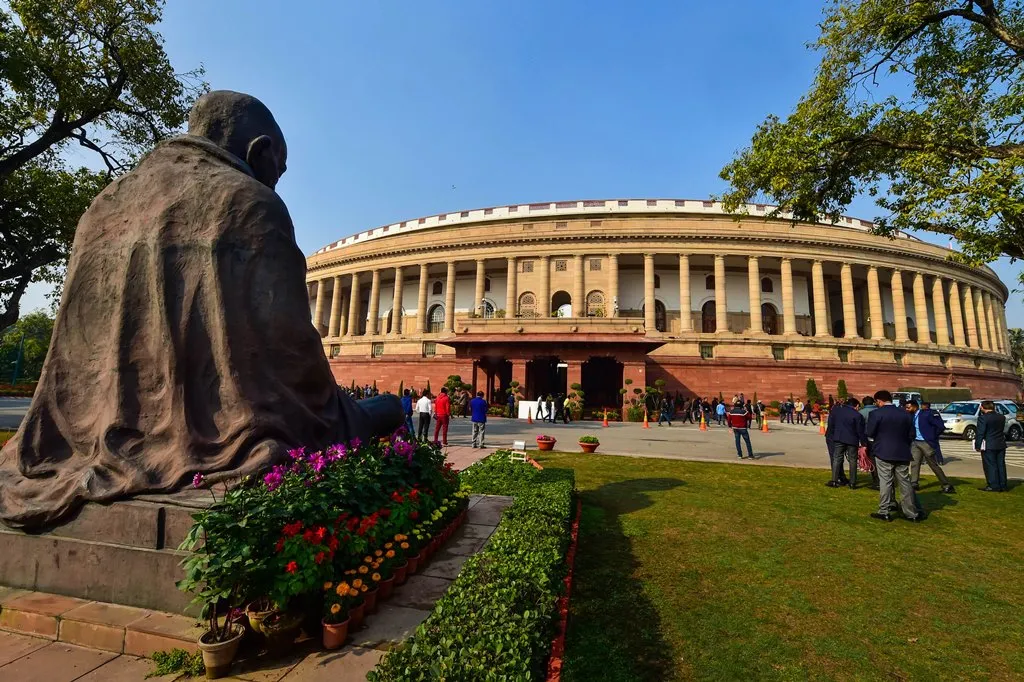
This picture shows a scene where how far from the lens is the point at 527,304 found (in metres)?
36.6

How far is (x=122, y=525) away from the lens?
2662 millimetres

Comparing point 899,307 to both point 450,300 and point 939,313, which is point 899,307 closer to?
point 939,313

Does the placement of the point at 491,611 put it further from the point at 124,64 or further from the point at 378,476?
the point at 124,64

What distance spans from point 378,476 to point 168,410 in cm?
143

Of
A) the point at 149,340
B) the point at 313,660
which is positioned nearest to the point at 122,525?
the point at 149,340

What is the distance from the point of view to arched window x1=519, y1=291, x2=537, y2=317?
119ft

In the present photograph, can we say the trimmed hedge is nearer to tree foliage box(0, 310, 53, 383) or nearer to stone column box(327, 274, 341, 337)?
stone column box(327, 274, 341, 337)

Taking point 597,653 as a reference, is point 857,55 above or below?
above

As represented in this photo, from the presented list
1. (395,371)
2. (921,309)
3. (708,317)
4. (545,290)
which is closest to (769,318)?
(708,317)

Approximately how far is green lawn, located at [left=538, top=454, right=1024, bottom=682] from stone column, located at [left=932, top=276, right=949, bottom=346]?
126 feet

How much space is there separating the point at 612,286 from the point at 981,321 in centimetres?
3429

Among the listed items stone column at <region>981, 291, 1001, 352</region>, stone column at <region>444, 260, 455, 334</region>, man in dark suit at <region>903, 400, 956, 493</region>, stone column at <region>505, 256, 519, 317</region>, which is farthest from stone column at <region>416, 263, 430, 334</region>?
stone column at <region>981, 291, 1001, 352</region>

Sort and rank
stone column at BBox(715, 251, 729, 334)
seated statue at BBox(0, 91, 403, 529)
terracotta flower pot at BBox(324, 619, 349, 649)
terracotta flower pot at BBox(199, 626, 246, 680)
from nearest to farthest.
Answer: terracotta flower pot at BBox(199, 626, 246, 680), terracotta flower pot at BBox(324, 619, 349, 649), seated statue at BBox(0, 91, 403, 529), stone column at BBox(715, 251, 729, 334)

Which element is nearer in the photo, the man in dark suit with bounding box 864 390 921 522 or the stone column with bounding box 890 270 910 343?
the man in dark suit with bounding box 864 390 921 522
